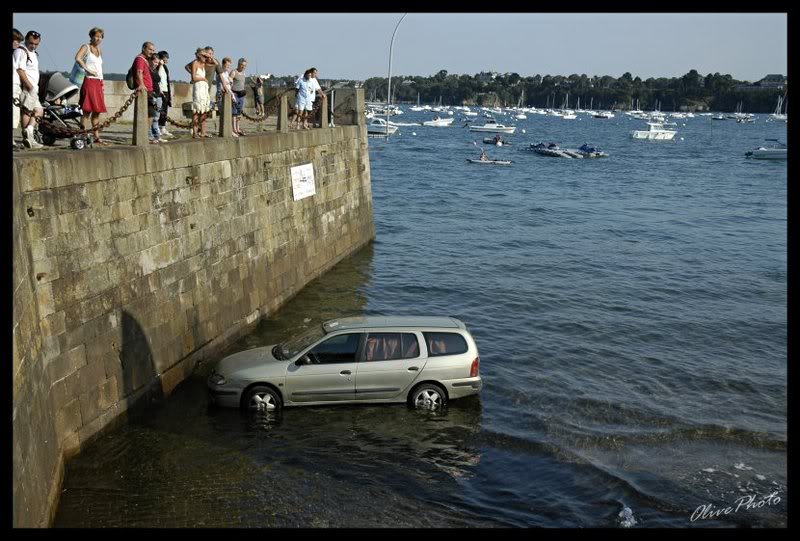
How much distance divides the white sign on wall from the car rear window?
8.93m

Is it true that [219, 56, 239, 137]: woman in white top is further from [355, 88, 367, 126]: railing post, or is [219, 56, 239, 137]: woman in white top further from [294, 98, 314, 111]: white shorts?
[355, 88, 367, 126]: railing post

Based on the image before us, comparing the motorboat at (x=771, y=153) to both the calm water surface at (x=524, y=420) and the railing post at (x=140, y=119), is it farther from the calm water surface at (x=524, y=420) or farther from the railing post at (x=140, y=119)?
the railing post at (x=140, y=119)

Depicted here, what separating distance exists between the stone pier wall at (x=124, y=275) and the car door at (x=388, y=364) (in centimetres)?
332

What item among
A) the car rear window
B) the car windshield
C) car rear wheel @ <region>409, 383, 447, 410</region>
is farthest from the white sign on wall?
car rear wheel @ <region>409, 383, 447, 410</region>

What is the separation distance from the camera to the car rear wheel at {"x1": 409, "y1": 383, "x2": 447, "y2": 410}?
1401cm

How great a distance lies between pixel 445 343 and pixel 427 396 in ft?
3.04

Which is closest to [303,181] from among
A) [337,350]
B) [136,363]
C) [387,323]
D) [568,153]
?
[387,323]

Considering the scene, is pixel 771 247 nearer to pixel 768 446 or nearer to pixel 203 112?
pixel 768 446

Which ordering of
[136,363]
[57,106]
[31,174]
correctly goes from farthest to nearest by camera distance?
[57,106] < [136,363] < [31,174]

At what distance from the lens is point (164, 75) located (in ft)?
57.0

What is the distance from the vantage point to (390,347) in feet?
45.6

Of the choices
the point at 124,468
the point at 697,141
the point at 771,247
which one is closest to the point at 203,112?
the point at 124,468

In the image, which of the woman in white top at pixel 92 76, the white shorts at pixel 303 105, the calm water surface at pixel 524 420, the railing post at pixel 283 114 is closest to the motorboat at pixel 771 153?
the calm water surface at pixel 524 420

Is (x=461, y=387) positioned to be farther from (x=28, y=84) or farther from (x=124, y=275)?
(x=28, y=84)
